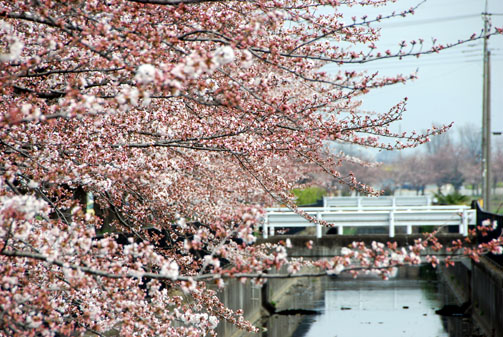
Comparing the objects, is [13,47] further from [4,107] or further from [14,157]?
[4,107]

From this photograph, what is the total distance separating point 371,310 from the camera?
21984 millimetres

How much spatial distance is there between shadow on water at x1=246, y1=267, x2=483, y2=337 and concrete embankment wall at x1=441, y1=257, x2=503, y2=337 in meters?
0.48

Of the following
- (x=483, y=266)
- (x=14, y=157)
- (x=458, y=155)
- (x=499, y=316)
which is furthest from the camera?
(x=458, y=155)

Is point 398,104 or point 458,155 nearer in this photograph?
point 398,104

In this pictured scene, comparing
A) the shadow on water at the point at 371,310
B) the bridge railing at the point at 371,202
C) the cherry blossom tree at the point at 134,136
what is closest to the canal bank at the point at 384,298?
A: the shadow on water at the point at 371,310

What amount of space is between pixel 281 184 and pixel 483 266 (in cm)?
1140

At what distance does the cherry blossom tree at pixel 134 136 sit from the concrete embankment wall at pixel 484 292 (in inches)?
352

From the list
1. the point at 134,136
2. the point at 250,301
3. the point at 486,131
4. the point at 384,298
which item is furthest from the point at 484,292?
the point at 134,136

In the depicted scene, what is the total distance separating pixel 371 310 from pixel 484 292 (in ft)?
16.5

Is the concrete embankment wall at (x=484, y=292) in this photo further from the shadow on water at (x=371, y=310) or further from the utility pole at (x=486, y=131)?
the utility pole at (x=486, y=131)

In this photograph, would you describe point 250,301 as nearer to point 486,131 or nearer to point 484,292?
point 484,292

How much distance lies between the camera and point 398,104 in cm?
677

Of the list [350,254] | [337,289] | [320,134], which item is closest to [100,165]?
[320,134]

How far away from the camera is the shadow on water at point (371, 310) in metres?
18.5
